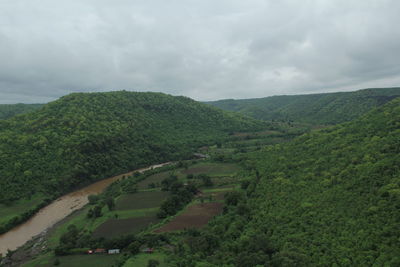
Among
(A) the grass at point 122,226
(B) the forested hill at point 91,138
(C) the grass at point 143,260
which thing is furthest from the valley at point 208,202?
(B) the forested hill at point 91,138

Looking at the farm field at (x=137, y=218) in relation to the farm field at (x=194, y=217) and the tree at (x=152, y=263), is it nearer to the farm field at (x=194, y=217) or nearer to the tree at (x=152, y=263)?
the farm field at (x=194, y=217)

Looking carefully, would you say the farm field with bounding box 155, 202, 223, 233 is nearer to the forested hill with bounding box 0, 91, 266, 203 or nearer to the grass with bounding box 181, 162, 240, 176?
the grass with bounding box 181, 162, 240, 176

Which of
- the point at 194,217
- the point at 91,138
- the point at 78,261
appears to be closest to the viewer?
the point at 78,261

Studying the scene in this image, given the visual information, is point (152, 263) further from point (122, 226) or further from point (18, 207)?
point (18, 207)

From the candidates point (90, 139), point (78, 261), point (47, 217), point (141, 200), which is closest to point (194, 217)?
point (141, 200)

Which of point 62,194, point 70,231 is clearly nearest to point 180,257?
point 70,231

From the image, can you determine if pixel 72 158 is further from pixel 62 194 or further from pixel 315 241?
pixel 315 241
